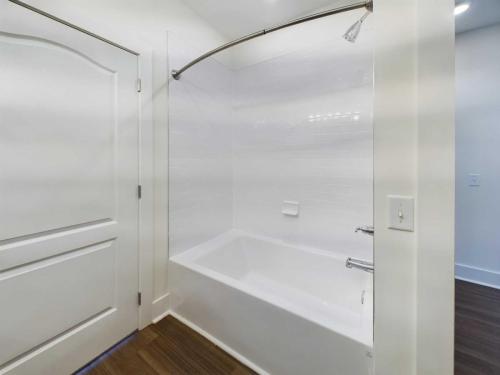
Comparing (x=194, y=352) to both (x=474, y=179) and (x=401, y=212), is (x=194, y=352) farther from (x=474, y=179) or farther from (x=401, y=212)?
(x=474, y=179)

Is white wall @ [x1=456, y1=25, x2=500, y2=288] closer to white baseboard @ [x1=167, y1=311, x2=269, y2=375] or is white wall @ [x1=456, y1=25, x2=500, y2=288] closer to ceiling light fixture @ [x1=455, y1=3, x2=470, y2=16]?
ceiling light fixture @ [x1=455, y1=3, x2=470, y2=16]

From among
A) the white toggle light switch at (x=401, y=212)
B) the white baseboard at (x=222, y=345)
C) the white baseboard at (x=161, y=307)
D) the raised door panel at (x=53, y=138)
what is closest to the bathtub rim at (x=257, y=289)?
the white baseboard at (x=161, y=307)

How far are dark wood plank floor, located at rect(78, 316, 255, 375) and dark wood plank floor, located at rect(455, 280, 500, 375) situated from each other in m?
1.31

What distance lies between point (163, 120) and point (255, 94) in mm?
1009

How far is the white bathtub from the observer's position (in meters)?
1.00

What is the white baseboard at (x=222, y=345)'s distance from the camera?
4.05 feet

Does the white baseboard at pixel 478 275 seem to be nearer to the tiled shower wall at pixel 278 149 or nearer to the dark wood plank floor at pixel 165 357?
the tiled shower wall at pixel 278 149

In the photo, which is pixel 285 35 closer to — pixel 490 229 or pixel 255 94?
pixel 255 94

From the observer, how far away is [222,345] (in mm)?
1381

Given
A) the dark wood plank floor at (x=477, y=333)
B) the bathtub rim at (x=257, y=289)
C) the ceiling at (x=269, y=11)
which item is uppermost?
the ceiling at (x=269, y=11)

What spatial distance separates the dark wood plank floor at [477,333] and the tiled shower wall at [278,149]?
0.73 metres

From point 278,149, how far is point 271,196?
466mm

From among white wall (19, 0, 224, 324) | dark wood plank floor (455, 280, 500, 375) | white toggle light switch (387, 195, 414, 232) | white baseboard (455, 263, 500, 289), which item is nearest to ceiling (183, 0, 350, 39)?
white wall (19, 0, 224, 324)

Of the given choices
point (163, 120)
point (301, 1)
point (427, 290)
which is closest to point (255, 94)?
point (301, 1)
